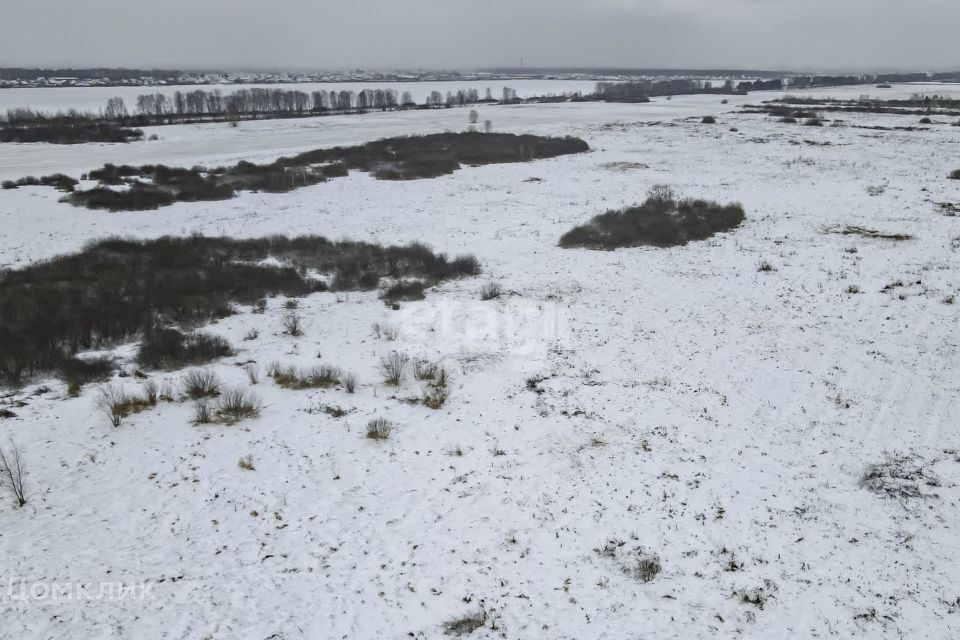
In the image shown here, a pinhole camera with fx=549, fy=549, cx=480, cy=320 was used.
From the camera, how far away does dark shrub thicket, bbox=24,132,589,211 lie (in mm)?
31141

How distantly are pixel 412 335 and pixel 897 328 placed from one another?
12.5 meters

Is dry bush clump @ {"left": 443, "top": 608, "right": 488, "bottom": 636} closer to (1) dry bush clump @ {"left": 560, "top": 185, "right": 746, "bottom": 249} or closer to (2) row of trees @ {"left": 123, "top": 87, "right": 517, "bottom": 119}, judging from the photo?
(1) dry bush clump @ {"left": 560, "top": 185, "right": 746, "bottom": 249}

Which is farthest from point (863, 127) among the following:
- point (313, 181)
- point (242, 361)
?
point (242, 361)

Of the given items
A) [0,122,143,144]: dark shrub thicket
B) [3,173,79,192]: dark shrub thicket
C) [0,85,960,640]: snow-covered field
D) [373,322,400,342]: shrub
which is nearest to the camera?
[0,85,960,640]: snow-covered field

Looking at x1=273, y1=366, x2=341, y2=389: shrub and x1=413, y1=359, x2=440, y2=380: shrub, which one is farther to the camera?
x1=413, y1=359, x2=440, y2=380: shrub

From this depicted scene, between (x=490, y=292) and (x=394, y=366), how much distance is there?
18.1 ft

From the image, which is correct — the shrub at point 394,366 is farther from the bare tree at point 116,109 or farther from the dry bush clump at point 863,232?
the bare tree at point 116,109

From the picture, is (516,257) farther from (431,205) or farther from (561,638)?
(561,638)

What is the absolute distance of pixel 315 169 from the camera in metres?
40.4

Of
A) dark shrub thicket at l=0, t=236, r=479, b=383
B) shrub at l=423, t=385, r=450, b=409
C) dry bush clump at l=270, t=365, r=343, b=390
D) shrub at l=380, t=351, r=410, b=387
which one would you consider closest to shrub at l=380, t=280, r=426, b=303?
dark shrub thicket at l=0, t=236, r=479, b=383


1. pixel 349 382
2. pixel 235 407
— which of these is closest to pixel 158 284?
pixel 235 407

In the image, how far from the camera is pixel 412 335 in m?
14.3

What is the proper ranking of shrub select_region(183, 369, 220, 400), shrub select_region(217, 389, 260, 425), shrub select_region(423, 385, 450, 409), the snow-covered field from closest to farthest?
the snow-covered field → shrub select_region(217, 389, 260, 425) → shrub select_region(183, 369, 220, 400) → shrub select_region(423, 385, 450, 409)

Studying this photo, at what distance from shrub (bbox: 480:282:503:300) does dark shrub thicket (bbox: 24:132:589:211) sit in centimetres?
2235
